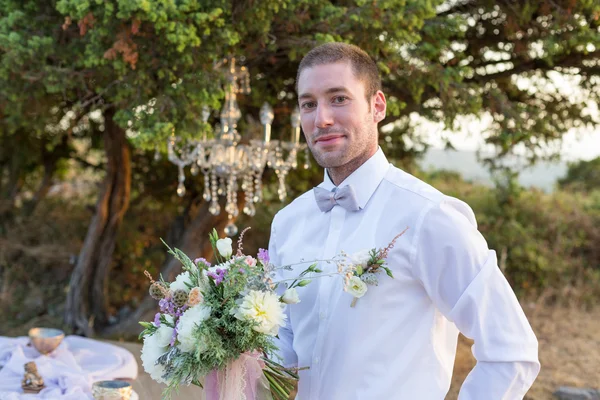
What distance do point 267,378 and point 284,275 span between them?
34 centimetres

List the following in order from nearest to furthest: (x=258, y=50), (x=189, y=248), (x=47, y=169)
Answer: (x=258, y=50), (x=189, y=248), (x=47, y=169)

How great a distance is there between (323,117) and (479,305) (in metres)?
0.63

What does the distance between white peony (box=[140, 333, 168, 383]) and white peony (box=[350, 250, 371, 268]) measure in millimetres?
523

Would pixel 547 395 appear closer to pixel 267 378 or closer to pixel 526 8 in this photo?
pixel 526 8

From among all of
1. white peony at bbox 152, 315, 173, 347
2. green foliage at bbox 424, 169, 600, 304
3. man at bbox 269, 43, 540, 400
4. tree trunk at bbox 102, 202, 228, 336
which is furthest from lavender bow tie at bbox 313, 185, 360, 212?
green foliage at bbox 424, 169, 600, 304

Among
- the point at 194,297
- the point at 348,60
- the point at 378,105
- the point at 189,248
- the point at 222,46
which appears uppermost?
the point at 222,46

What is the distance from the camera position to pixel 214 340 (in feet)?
5.19

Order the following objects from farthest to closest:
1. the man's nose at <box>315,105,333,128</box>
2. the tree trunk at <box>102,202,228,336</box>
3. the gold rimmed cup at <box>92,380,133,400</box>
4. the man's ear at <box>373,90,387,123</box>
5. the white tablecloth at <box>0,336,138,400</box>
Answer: the tree trunk at <box>102,202,228,336</box> < the white tablecloth at <box>0,336,138,400</box> < the gold rimmed cup at <box>92,380,133,400</box> < the man's ear at <box>373,90,387,123</box> < the man's nose at <box>315,105,333,128</box>

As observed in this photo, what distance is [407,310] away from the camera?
173cm

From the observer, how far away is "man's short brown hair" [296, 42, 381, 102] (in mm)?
1833

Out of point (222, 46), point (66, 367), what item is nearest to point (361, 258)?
point (66, 367)

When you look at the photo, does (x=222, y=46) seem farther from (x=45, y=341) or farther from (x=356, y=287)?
(x=356, y=287)

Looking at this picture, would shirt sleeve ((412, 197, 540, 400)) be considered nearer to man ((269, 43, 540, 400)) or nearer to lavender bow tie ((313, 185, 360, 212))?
man ((269, 43, 540, 400))

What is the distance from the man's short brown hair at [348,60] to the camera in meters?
1.83
